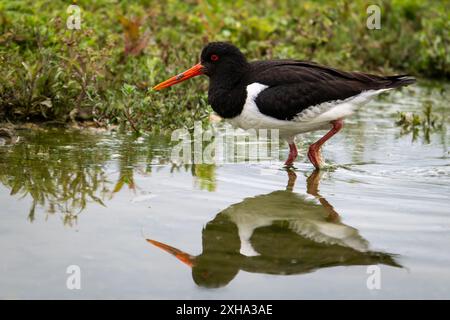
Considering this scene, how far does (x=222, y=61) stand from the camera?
22.8 ft

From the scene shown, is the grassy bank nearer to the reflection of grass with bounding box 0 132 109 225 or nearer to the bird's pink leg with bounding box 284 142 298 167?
the reflection of grass with bounding box 0 132 109 225

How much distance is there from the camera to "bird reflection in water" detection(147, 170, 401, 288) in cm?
426

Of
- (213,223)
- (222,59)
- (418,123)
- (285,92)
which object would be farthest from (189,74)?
(418,123)

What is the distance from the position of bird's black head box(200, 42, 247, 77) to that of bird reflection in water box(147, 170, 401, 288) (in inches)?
65.6

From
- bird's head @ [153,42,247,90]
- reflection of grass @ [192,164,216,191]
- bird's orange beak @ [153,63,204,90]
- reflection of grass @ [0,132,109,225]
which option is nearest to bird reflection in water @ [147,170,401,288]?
reflection of grass @ [192,164,216,191]

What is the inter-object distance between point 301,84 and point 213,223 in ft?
7.05

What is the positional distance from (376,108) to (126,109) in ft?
11.9

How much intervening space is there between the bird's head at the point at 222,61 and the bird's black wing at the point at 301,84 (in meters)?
0.15

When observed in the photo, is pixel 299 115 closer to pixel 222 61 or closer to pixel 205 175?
pixel 222 61

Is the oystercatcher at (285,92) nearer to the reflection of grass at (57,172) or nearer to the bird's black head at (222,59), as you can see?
the bird's black head at (222,59)

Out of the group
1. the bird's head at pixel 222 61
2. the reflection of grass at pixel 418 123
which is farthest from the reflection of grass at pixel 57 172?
the reflection of grass at pixel 418 123

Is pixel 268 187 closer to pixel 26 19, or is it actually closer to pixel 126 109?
pixel 126 109

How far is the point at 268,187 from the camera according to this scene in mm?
6012

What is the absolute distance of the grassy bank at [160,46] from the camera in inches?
296
